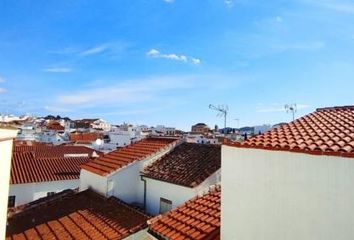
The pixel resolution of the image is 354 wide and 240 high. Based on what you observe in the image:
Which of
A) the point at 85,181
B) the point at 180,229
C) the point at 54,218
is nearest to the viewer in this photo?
the point at 180,229

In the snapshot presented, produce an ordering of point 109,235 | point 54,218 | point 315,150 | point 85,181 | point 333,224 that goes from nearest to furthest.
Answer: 1. point 333,224
2. point 315,150
3. point 109,235
4. point 54,218
5. point 85,181

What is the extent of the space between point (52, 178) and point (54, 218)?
436 inches

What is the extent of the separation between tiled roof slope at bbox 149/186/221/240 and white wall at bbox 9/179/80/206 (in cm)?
1762

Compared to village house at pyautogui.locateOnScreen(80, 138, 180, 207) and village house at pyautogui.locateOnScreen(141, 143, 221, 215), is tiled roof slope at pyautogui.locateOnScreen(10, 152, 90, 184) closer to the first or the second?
village house at pyautogui.locateOnScreen(80, 138, 180, 207)

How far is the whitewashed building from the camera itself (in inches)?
224

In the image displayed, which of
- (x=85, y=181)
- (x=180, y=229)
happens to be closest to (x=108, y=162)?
(x=85, y=181)

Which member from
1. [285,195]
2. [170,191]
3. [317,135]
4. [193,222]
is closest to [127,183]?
[170,191]

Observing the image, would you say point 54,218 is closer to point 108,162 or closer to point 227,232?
point 108,162

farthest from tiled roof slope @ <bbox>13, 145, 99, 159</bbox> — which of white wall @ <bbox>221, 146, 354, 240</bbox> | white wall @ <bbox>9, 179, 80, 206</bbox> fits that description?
white wall @ <bbox>221, 146, 354, 240</bbox>

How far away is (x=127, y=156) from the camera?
65.4 ft

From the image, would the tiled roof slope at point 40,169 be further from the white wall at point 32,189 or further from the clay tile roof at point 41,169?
the white wall at point 32,189

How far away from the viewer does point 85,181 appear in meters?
21.2

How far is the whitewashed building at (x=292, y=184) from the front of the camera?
18.7ft

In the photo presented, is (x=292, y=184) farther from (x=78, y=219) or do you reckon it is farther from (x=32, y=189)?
(x=32, y=189)
